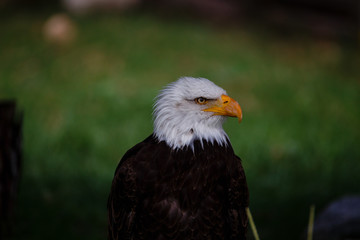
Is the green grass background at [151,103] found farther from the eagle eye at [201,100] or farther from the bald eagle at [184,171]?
the eagle eye at [201,100]

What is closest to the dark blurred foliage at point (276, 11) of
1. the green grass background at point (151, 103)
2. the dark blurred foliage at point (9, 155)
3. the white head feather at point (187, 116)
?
the green grass background at point (151, 103)

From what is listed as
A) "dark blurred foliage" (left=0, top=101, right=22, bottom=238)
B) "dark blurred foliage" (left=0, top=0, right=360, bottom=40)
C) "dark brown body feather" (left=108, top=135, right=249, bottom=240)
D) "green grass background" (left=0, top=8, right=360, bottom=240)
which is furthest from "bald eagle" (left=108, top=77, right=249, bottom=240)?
"dark blurred foliage" (left=0, top=0, right=360, bottom=40)

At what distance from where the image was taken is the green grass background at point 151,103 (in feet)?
22.0

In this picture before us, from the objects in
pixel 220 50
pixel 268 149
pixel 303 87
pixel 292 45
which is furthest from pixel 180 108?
pixel 292 45

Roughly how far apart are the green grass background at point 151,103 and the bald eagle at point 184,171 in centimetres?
235

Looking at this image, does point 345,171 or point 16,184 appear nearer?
point 16,184

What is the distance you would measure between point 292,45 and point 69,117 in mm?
6016

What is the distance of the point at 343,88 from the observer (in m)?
10.2

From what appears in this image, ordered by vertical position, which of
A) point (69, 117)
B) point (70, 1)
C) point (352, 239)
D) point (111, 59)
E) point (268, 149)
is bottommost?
point (352, 239)

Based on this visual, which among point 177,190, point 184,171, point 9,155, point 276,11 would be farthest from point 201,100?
point 276,11

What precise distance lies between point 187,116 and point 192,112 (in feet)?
0.17

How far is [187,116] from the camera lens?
3703mm

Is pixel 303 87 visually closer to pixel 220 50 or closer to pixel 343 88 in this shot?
pixel 343 88

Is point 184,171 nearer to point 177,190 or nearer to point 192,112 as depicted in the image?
point 177,190
